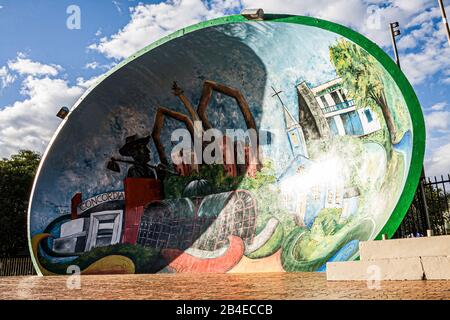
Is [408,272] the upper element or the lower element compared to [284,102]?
lower

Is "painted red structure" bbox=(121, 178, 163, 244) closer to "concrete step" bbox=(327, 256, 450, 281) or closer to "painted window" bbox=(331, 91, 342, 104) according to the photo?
"painted window" bbox=(331, 91, 342, 104)

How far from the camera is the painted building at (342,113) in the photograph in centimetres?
1100

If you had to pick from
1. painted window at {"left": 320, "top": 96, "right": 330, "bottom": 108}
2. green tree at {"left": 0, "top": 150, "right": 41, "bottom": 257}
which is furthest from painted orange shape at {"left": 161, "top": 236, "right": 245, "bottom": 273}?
green tree at {"left": 0, "top": 150, "right": 41, "bottom": 257}

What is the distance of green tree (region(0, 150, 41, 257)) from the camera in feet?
84.7

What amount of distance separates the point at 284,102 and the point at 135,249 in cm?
818

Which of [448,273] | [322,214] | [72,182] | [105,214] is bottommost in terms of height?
[448,273]

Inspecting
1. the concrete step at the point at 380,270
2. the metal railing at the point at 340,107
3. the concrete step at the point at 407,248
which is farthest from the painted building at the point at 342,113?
the concrete step at the point at 380,270

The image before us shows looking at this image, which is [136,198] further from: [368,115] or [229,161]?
[368,115]

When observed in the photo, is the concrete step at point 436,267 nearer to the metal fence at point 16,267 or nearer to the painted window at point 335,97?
the painted window at point 335,97

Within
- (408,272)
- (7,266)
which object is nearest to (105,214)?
(7,266)

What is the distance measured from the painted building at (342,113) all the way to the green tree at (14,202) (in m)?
22.6

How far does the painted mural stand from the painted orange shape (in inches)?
1.7
